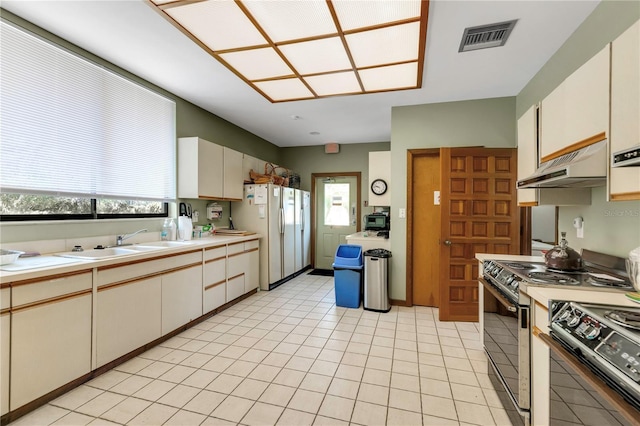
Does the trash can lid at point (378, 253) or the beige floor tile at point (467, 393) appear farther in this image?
the trash can lid at point (378, 253)

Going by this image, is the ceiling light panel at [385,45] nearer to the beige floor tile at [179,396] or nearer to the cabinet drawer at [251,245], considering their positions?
the cabinet drawer at [251,245]

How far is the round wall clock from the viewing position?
177 inches

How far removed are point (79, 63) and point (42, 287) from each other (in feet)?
6.82

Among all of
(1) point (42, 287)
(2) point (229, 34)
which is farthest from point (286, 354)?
(2) point (229, 34)

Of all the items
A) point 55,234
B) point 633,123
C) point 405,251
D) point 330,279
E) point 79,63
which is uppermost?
point 79,63

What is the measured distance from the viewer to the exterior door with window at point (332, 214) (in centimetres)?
621

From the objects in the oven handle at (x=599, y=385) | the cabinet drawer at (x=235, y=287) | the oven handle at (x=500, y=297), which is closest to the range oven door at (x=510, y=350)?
the oven handle at (x=500, y=297)

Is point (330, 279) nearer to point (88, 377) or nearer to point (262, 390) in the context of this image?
point (262, 390)

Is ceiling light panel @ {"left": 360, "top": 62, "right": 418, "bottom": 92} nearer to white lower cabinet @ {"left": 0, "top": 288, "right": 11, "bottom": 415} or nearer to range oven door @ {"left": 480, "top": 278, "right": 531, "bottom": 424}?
range oven door @ {"left": 480, "top": 278, "right": 531, "bottom": 424}

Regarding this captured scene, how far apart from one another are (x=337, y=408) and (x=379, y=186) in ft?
10.7

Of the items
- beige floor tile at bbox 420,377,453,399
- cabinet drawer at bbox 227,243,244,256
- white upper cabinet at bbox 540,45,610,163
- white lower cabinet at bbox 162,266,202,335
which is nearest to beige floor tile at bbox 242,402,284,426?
beige floor tile at bbox 420,377,453,399

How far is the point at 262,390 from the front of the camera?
2066 millimetres

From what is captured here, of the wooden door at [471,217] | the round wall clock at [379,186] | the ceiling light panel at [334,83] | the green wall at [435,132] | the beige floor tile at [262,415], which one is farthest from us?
the round wall clock at [379,186]

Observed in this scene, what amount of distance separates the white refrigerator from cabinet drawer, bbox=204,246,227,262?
991 millimetres
